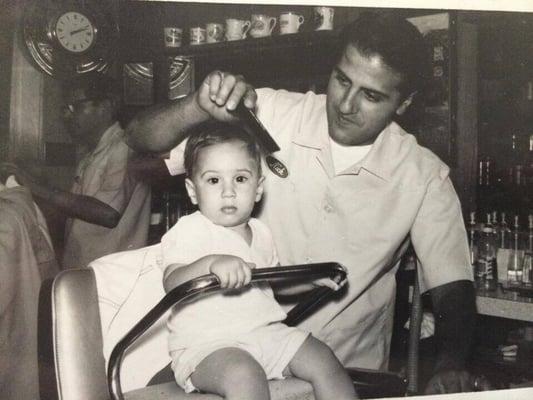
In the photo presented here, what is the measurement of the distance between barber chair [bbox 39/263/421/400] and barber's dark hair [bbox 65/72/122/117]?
0.34 m

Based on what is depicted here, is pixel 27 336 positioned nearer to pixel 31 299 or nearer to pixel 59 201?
pixel 31 299

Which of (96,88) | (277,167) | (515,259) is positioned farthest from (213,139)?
(515,259)

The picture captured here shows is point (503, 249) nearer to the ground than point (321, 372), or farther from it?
farther from it

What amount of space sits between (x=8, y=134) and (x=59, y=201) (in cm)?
16

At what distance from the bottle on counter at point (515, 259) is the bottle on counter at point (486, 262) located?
0.13ft

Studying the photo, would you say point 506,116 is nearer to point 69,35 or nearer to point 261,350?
point 261,350

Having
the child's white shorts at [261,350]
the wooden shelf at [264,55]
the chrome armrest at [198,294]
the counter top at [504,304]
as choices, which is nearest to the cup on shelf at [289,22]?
the wooden shelf at [264,55]

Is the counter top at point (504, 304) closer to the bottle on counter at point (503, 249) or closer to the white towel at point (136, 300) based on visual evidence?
the bottle on counter at point (503, 249)

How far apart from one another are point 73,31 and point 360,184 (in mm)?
654

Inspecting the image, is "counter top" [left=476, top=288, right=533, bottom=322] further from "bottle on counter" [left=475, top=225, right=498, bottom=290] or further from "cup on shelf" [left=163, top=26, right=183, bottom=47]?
"cup on shelf" [left=163, top=26, right=183, bottom=47]

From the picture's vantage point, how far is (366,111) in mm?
1126

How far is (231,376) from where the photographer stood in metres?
0.90

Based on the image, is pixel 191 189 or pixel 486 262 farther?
pixel 486 262

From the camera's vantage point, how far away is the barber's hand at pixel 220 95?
1.05 meters
